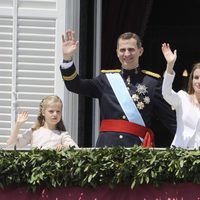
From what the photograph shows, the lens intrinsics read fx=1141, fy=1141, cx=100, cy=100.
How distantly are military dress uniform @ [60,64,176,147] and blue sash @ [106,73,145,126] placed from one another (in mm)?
24

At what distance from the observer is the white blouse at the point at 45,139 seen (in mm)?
8273

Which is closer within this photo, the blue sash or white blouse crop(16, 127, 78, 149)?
the blue sash

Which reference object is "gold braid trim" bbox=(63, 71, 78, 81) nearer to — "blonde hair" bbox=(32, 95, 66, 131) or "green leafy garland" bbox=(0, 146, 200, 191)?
"blonde hair" bbox=(32, 95, 66, 131)

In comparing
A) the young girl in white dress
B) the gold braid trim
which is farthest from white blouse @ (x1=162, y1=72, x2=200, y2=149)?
the young girl in white dress

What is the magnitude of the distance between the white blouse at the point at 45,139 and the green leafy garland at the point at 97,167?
1.67 feet

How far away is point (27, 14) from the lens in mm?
9258

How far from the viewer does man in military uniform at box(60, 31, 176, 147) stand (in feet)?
26.5

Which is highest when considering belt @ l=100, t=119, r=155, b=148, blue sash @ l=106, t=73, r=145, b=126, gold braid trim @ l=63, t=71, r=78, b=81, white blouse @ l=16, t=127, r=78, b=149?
gold braid trim @ l=63, t=71, r=78, b=81

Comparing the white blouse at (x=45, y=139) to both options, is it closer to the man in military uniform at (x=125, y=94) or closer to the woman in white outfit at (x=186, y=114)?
the man in military uniform at (x=125, y=94)

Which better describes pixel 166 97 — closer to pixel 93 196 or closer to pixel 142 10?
pixel 93 196

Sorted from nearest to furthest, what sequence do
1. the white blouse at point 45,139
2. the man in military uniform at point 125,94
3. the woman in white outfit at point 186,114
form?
the woman in white outfit at point 186,114 < the man in military uniform at point 125,94 < the white blouse at point 45,139

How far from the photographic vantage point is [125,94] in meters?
8.16

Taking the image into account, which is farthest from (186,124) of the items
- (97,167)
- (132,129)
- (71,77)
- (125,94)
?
(71,77)

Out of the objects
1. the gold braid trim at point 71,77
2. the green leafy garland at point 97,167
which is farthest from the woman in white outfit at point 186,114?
the gold braid trim at point 71,77
